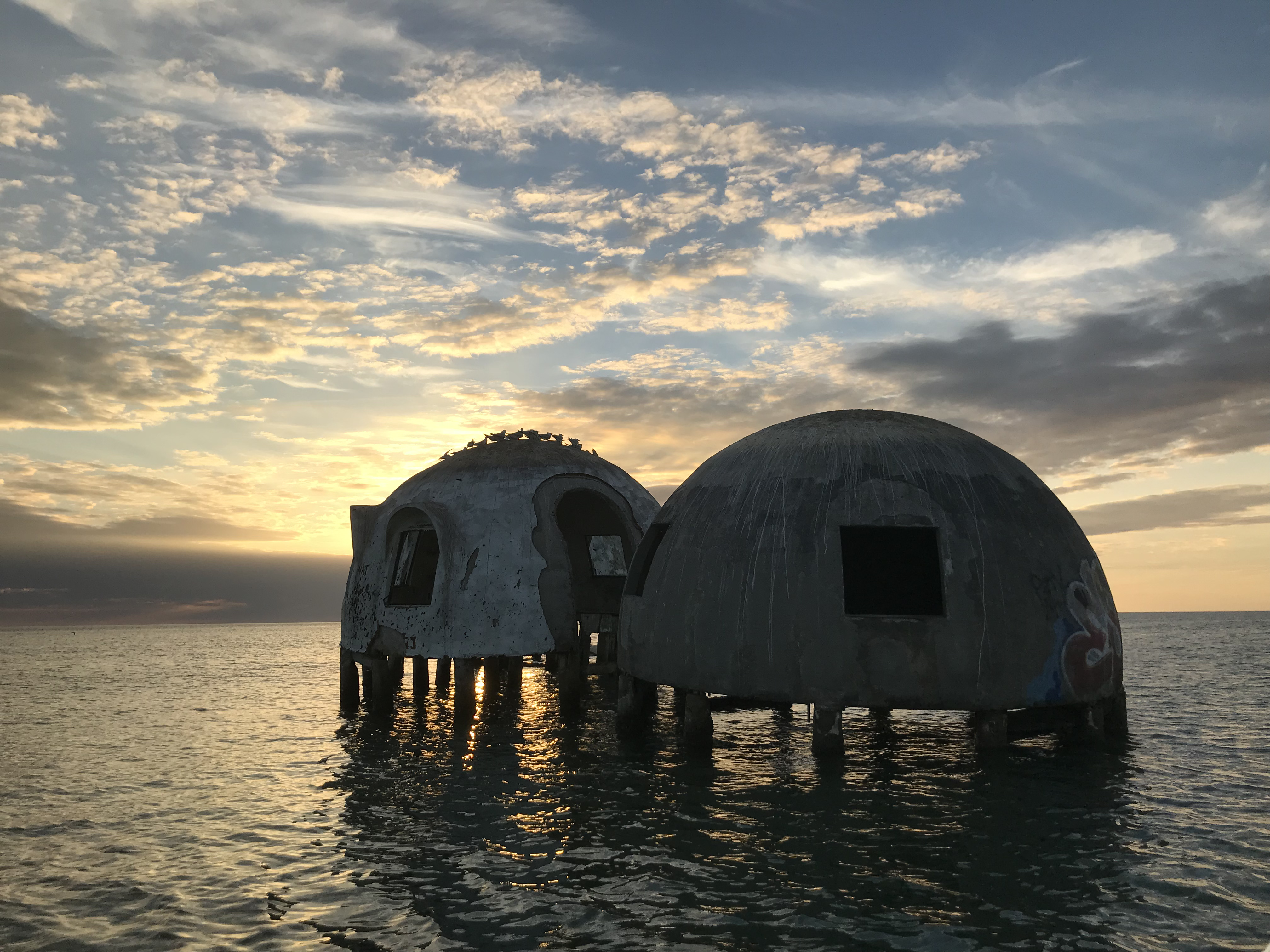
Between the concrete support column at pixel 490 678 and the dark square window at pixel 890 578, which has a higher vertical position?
the dark square window at pixel 890 578

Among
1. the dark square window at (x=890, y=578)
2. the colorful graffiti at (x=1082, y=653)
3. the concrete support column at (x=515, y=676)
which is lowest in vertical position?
the concrete support column at (x=515, y=676)

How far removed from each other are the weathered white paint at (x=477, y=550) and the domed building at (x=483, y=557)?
1.0 inches

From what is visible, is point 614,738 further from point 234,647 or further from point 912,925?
point 234,647

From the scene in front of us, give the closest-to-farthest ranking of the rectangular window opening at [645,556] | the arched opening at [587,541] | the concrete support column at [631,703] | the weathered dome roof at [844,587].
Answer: the weathered dome roof at [844,587] < the concrete support column at [631,703] < the rectangular window opening at [645,556] < the arched opening at [587,541]

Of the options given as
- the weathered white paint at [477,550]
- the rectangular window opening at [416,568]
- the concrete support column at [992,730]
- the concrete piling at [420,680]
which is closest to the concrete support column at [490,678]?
the concrete piling at [420,680]

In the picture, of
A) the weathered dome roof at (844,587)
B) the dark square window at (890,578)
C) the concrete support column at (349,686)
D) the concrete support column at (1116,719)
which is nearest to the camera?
the weathered dome roof at (844,587)

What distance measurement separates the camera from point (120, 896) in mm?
9617

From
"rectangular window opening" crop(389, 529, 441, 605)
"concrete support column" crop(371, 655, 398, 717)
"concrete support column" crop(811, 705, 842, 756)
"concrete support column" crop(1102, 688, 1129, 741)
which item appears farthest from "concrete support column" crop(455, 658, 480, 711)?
"concrete support column" crop(1102, 688, 1129, 741)

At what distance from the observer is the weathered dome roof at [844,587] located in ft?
41.2

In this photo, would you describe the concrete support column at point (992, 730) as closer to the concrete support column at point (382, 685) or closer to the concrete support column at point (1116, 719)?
the concrete support column at point (1116, 719)

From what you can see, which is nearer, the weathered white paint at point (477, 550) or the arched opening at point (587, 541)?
the weathered white paint at point (477, 550)

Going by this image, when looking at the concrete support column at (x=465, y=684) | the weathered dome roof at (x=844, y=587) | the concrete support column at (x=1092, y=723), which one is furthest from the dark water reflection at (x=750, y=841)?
the concrete support column at (x=465, y=684)

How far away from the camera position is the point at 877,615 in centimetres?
1406

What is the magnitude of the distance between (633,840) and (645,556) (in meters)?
6.66
